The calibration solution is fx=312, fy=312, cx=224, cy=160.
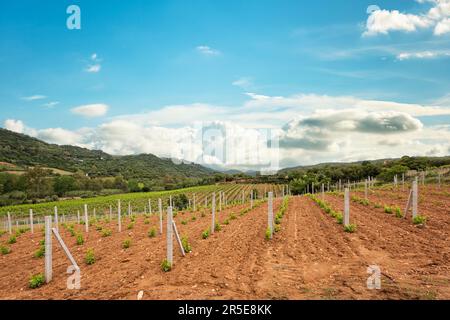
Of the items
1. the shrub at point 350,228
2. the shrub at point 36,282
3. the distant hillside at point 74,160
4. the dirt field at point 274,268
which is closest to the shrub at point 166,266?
the dirt field at point 274,268

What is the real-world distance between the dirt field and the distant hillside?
12169cm

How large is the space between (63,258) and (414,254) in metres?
11.0

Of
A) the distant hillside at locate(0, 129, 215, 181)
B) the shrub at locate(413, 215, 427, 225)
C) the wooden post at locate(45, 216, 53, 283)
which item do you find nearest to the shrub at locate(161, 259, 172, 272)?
the wooden post at locate(45, 216, 53, 283)

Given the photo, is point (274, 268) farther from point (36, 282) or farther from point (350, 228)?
point (36, 282)

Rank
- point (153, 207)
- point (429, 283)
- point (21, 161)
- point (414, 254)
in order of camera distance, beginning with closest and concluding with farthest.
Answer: point (429, 283), point (414, 254), point (153, 207), point (21, 161)

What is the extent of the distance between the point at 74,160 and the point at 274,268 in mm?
173172

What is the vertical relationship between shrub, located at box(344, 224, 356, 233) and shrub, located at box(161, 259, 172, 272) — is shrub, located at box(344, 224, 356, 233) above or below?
above

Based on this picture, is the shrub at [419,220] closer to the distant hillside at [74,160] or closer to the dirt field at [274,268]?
the dirt field at [274,268]

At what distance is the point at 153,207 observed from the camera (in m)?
60.1

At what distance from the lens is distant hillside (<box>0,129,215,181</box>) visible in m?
137

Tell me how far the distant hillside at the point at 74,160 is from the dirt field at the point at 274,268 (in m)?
122

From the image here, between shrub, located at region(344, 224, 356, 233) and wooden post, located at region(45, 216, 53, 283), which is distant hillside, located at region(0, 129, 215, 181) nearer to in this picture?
shrub, located at region(344, 224, 356, 233)
